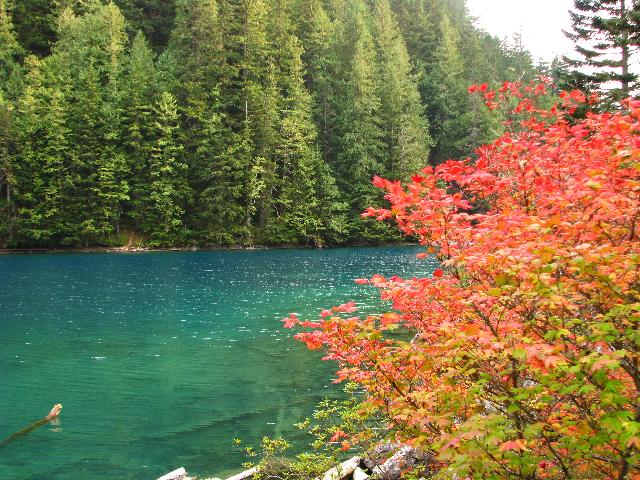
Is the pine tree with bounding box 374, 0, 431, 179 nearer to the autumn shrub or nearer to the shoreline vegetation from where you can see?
the shoreline vegetation

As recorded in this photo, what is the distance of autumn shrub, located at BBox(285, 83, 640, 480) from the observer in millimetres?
2971

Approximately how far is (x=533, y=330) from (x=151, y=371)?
34.8 feet

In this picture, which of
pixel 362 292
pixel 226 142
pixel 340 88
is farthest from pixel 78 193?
pixel 362 292

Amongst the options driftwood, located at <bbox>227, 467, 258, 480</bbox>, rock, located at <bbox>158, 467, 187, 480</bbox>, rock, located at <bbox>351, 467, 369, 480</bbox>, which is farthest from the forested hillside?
rock, located at <bbox>351, 467, 369, 480</bbox>

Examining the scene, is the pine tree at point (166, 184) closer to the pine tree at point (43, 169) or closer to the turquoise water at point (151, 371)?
the pine tree at point (43, 169)

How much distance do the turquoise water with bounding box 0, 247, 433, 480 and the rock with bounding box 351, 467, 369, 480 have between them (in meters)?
2.07

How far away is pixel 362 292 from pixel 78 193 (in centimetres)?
3500

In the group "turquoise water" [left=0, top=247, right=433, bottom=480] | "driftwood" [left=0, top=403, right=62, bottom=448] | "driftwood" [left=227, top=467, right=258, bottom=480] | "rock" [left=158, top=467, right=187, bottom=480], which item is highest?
"rock" [left=158, top=467, right=187, bottom=480]

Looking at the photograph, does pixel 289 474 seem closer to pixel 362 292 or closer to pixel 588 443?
pixel 588 443

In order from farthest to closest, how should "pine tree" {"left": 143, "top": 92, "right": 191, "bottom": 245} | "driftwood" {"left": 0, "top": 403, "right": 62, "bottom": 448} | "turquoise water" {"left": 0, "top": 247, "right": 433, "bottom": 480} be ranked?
"pine tree" {"left": 143, "top": 92, "right": 191, "bottom": 245}, "driftwood" {"left": 0, "top": 403, "right": 62, "bottom": 448}, "turquoise water" {"left": 0, "top": 247, "right": 433, "bottom": 480}

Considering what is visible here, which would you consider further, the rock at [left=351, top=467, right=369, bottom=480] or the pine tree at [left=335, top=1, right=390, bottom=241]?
the pine tree at [left=335, top=1, right=390, bottom=241]

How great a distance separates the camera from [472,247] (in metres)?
4.18

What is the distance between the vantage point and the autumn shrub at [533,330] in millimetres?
2971

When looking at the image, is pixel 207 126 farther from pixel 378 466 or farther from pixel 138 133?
pixel 378 466
